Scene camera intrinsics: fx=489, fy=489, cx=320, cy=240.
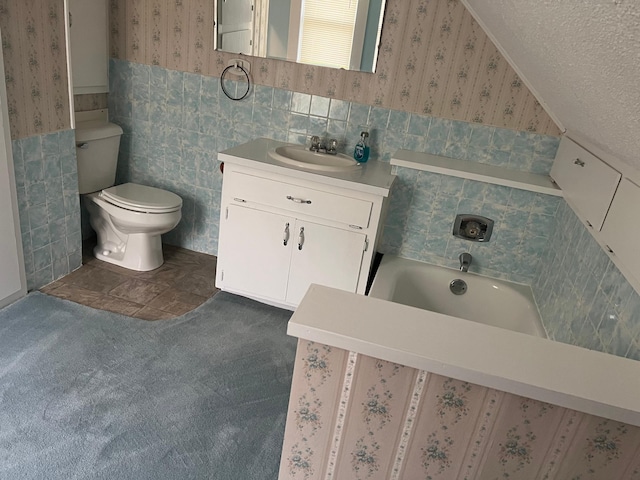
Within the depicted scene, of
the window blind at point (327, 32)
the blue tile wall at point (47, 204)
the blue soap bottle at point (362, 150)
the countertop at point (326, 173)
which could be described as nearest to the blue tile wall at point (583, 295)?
the countertop at point (326, 173)

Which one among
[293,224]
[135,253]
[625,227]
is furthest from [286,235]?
[625,227]

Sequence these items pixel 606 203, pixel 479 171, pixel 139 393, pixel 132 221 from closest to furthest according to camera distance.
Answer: pixel 606 203
pixel 139 393
pixel 479 171
pixel 132 221

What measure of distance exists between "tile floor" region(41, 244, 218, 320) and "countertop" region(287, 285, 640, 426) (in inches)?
63.3

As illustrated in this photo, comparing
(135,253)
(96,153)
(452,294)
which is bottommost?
(135,253)

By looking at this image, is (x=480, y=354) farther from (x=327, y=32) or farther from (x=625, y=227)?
(x=327, y=32)

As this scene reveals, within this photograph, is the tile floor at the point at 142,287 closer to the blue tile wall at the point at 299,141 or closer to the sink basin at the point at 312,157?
the blue tile wall at the point at 299,141

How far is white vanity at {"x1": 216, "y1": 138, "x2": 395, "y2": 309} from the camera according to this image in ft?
7.43

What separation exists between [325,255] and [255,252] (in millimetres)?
372

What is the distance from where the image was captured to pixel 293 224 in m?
2.38

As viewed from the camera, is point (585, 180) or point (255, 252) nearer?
point (585, 180)

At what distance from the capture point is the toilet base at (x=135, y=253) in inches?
109

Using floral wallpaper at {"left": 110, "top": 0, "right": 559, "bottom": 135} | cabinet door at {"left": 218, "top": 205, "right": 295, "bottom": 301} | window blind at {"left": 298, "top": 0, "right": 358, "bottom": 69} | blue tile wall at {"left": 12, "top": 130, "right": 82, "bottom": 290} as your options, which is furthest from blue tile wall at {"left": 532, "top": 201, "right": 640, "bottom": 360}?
blue tile wall at {"left": 12, "top": 130, "right": 82, "bottom": 290}

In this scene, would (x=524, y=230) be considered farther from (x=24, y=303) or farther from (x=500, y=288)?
(x=24, y=303)

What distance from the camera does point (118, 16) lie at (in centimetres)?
276
